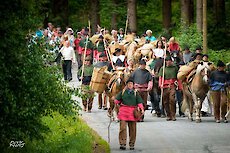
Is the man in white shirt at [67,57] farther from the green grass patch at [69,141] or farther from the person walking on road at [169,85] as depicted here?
the green grass patch at [69,141]

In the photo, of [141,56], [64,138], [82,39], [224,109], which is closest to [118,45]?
[141,56]

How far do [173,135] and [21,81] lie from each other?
7.55 m

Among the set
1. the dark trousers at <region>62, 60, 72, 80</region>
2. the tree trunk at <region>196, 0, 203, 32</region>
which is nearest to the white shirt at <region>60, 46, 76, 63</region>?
the dark trousers at <region>62, 60, 72, 80</region>

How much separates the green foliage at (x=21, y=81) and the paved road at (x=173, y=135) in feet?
12.2

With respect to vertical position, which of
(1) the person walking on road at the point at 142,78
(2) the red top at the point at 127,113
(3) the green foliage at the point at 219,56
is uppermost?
(3) the green foliage at the point at 219,56

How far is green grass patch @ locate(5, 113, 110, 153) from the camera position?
21344mm

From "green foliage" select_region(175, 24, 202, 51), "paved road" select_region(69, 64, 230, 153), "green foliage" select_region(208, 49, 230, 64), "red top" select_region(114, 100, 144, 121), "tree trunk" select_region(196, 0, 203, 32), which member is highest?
"tree trunk" select_region(196, 0, 203, 32)

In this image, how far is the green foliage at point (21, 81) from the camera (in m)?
18.9

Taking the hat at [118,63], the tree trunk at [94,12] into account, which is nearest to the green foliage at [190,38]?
the hat at [118,63]

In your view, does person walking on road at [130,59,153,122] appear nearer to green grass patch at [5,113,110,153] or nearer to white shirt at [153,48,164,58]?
white shirt at [153,48,164,58]

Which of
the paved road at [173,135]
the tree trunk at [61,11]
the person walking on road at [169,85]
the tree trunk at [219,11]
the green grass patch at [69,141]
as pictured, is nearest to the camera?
the green grass patch at [69,141]

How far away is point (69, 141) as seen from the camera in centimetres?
2242

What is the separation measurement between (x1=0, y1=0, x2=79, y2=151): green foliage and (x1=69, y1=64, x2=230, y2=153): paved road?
3.72m

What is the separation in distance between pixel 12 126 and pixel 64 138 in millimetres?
4134
